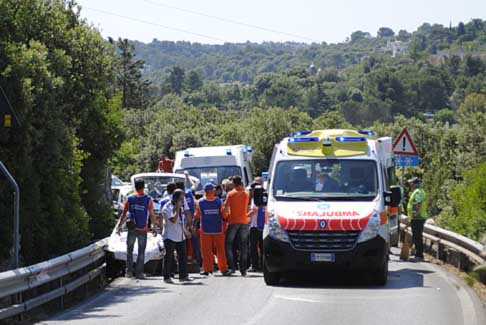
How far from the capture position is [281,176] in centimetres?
1689

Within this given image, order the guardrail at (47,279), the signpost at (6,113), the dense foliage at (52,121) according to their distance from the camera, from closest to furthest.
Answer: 1. the guardrail at (47,279)
2. the signpost at (6,113)
3. the dense foliage at (52,121)

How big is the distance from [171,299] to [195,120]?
67147 mm

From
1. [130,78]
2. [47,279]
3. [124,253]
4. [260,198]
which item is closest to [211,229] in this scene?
[124,253]

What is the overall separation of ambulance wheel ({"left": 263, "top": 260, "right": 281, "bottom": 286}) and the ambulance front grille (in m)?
0.71

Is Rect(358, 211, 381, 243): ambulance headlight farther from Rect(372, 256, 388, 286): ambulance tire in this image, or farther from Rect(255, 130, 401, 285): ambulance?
Rect(372, 256, 388, 286): ambulance tire

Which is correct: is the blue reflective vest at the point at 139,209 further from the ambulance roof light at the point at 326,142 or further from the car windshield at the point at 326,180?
the ambulance roof light at the point at 326,142

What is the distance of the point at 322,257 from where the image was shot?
15.7 m

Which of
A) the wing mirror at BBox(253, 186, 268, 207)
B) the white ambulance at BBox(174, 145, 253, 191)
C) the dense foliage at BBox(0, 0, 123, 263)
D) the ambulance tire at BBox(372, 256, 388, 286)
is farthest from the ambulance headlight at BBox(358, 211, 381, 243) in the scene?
the white ambulance at BBox(174, 145, 253, 191)

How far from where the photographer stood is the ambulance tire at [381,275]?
1591 centimetres

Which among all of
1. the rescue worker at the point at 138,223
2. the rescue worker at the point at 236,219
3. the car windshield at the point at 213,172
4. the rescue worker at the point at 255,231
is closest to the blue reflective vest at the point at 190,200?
the rescue worker at the point at 236,219

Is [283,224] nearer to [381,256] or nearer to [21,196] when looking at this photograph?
[381,256]

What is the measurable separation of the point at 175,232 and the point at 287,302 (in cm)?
364

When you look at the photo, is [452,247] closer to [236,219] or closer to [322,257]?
[236,219]

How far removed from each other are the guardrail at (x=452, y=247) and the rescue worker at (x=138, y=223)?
18.3 ft
